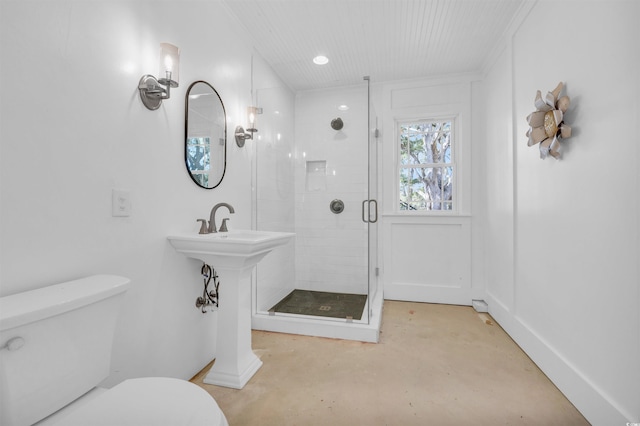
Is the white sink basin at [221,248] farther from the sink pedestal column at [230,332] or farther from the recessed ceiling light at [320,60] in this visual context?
the recessed ceiling light at [320,60]

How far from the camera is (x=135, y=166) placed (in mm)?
1361

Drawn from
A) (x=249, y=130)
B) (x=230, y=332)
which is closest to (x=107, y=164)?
(x=230, y=332)

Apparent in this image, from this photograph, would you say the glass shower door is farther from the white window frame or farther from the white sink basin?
the white sink basin

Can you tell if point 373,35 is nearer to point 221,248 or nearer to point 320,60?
point 320,60

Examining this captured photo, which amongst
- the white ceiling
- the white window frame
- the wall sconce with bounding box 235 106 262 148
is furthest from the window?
the wall sconce with bounding box 235 106 262 148

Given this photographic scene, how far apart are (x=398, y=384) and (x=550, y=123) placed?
1.78m

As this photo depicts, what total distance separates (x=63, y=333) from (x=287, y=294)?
2164 millimetres

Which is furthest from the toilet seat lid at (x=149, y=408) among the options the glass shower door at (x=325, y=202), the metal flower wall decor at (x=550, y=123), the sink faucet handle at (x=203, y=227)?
the metal flower wall decor at (x=550, y=123)

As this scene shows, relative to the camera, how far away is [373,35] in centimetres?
247

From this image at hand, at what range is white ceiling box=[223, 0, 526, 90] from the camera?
212 cm

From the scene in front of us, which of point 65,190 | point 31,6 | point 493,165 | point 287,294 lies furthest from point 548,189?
point 31,6

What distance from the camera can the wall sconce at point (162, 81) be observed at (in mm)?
1386

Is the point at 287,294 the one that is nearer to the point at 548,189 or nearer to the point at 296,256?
the point at 296,256

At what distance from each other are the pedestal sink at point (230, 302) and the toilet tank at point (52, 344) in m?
0.52
